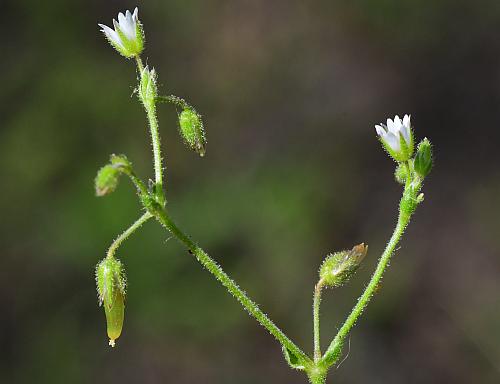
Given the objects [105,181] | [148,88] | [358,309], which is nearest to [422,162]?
[358,309]

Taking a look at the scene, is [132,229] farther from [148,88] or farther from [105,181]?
[148,88]

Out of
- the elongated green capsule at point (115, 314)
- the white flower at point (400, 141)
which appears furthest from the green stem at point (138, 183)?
the white flower at point (400, 141)

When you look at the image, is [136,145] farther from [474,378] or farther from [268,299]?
[474,378]

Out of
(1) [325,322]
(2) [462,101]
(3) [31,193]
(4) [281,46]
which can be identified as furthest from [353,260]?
(4) [281,46]

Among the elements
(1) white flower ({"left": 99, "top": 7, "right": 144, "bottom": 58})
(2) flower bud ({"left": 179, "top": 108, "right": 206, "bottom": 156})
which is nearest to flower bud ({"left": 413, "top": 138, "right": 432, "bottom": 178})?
(2) flower bud ({"left": 179, "top": 108, "right": 206, "bottom": 156})

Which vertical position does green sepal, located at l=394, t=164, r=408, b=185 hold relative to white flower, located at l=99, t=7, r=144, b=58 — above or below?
below

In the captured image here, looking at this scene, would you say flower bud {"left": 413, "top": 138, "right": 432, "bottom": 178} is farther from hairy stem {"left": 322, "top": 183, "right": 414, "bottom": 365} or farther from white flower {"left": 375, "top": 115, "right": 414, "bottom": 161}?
hairy stem {"left": 322, "top": 183, "right": 414, "bottom": 365}
